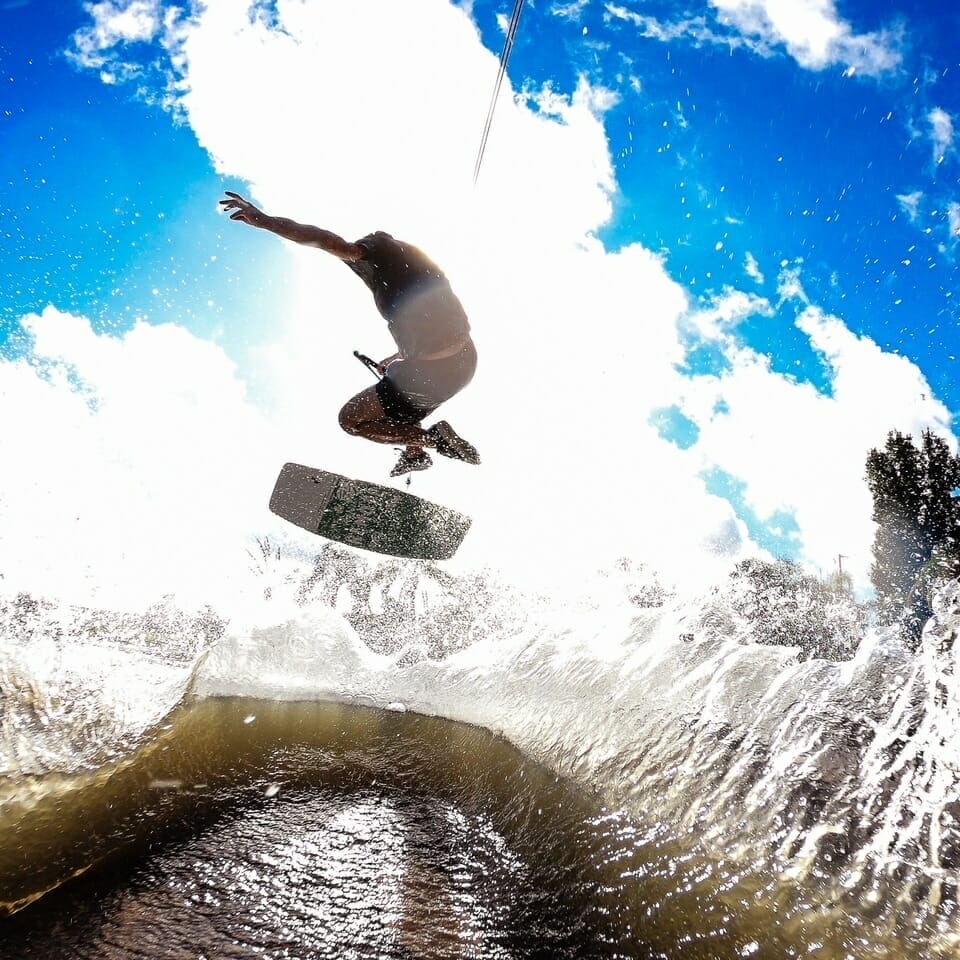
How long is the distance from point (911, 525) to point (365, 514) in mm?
24547

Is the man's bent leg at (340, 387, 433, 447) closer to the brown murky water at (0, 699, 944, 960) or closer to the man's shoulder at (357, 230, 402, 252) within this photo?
the man's shoulder at (357, 230, 402, 252)

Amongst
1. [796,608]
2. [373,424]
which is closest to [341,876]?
[373,424]

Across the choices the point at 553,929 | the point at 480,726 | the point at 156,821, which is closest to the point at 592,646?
the point at 480,726

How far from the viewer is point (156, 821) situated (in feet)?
8.55

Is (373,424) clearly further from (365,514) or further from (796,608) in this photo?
(796,608)

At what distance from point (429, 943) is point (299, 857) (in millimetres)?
934

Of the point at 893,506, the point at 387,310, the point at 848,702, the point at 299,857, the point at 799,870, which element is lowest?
the point at 299,857

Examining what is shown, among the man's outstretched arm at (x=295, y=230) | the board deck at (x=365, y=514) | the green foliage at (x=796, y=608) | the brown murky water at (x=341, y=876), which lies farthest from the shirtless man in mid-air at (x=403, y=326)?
the green foliage at (x=796, y=608)

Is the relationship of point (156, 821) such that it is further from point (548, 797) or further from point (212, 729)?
point (548, 797)

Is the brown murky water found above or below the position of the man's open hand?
below

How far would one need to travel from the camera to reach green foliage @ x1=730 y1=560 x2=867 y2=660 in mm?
21312

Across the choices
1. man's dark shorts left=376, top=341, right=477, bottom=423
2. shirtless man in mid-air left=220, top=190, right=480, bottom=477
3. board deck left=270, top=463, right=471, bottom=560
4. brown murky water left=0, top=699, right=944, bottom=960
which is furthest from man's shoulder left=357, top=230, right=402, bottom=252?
→ brown murky water left=0, top=699, right=944, bottom=960

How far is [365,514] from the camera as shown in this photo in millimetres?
5145

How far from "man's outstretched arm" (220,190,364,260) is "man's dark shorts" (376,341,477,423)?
0.96 m
